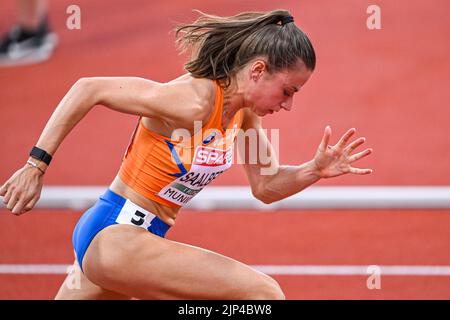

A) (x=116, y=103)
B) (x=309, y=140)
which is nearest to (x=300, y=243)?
(x=309, y=140)

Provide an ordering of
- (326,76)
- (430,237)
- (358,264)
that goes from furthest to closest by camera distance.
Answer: (326,76) → (430,237) → (358,264)

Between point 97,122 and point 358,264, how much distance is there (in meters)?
4.58

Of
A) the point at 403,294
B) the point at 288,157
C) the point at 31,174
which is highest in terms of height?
the point at 31,174

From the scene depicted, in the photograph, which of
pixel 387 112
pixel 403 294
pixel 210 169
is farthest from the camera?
pixel 387 112

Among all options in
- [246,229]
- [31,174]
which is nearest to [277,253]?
[246,229]

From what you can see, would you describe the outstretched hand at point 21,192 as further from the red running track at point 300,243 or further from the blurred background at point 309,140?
the red running track at point 300,243

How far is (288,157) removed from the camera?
9664 millimetres

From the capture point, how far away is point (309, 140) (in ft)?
33.1

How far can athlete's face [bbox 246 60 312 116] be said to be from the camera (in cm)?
411

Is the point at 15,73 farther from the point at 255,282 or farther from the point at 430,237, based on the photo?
the point at 255,282

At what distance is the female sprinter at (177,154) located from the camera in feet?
12.7

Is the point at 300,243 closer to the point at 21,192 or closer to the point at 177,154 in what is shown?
the point at 177,154

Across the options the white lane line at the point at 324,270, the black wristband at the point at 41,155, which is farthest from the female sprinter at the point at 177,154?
the white lane line at the point at 324,270

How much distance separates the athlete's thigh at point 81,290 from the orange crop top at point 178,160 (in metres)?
0.56
